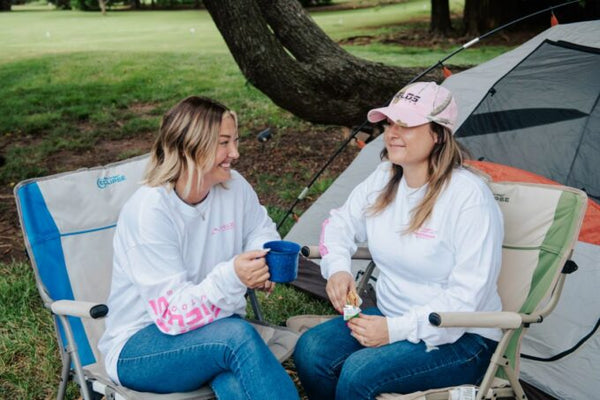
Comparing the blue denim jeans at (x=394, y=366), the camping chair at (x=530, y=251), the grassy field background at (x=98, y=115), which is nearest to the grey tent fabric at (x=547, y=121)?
the camping chair at (x=530, y=251)

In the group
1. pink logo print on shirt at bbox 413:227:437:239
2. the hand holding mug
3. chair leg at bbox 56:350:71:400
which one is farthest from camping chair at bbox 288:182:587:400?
chair leg at bbox 56:350:71:400

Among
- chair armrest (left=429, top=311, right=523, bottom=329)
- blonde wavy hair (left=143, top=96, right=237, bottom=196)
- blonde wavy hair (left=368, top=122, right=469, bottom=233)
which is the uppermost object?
blonde wavy hair (left=143, top=96, right=237, bottom=196)

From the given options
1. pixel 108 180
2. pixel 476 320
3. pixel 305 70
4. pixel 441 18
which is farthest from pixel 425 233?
pixel 441 18

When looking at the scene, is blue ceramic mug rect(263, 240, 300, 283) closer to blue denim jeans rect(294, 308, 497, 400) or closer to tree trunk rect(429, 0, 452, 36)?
blue denim jeans rect(294, 308, 497, 400)

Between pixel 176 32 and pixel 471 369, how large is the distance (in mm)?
19525

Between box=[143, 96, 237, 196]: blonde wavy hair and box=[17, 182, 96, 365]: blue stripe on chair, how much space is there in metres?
0.54

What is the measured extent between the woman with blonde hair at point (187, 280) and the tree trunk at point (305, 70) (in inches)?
101

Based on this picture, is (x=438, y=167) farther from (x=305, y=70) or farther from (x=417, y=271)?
(x=305, y=70)

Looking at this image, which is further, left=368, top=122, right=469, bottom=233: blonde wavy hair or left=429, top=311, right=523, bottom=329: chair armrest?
left=368, top=122, right=469, bottom=233: blonde wavy hair

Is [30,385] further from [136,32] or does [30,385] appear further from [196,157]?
[136,32]

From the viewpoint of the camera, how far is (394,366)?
6.59 feet

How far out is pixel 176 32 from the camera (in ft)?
66.5

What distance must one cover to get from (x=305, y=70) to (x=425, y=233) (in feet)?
9.60

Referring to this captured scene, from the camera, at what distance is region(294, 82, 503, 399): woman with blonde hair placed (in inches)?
79.5
